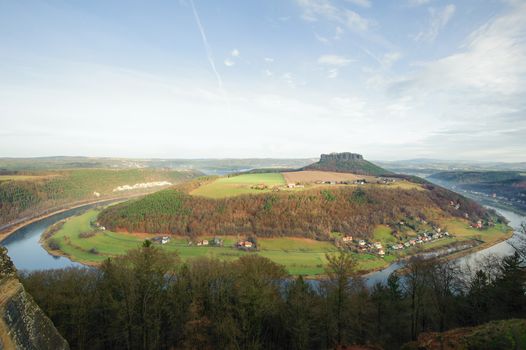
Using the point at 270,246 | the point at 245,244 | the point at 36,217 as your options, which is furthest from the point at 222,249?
the point at 36,217

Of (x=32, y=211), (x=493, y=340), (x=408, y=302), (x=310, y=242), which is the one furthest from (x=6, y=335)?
(x=32, y=211)

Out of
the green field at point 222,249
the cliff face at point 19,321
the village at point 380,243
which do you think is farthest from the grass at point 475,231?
the cliff face at point 19,321

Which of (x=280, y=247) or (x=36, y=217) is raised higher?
(x=280, y=247)

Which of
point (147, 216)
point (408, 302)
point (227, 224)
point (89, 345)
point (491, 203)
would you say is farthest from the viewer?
point (491, 203)

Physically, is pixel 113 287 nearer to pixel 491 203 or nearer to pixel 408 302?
pixel 408 302

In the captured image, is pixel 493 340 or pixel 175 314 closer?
pixel 493 340

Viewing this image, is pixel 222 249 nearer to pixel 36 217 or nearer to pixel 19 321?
pixel 19 321

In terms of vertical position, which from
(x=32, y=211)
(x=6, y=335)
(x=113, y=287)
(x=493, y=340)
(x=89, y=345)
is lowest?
(x=32, y=211)

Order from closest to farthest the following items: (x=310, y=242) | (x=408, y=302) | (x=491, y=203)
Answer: (x=408, y=302) → (x=310, y=242) → (x=491, y=203)
